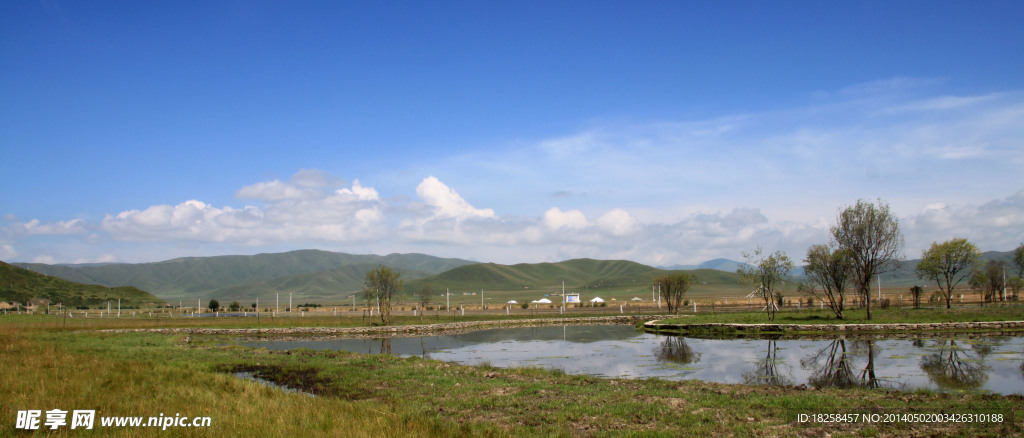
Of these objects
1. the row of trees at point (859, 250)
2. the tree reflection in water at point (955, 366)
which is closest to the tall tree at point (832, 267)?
the row of trees at point (859, 250)

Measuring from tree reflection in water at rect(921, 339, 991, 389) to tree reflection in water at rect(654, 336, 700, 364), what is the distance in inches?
324

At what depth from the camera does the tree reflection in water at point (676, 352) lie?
2427cm

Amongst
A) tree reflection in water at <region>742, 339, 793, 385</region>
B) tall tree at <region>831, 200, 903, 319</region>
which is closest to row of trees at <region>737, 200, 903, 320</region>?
tall tree at <region>831, 200, 903, 319</region>

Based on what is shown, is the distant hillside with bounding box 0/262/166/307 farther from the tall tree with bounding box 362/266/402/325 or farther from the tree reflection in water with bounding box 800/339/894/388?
the tree reflection in water with bounding box 800/339/894/388

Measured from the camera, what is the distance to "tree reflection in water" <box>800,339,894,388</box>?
17484 millimetres

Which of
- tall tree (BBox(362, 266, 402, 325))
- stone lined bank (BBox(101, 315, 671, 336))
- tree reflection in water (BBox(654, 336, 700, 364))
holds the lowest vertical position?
stone lined bank (BBox(101, 315, 671, 336))

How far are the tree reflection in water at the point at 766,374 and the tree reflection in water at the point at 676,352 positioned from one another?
2779 mm

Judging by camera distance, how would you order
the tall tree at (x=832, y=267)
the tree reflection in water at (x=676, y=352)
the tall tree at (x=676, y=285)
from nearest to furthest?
the tree reflection in water at (x=676, y=352)
the tall tree at (x=832, y=267)
the tall tree at (x=676, y=285)

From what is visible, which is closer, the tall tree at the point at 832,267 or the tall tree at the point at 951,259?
the tall tree at the point at 832,267

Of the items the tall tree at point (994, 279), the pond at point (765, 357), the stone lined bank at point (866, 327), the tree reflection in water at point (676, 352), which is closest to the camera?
the pond at point (765, 357)

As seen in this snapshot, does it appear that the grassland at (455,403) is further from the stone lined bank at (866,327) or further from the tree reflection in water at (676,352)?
the stone lined bank at (866,327)

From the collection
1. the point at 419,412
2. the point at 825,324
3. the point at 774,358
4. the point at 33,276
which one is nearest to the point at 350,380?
the point at 419,412

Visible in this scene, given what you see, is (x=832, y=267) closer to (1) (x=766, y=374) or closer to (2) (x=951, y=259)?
(2) (x=951, y=259)

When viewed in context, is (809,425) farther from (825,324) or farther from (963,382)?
(825,324)
